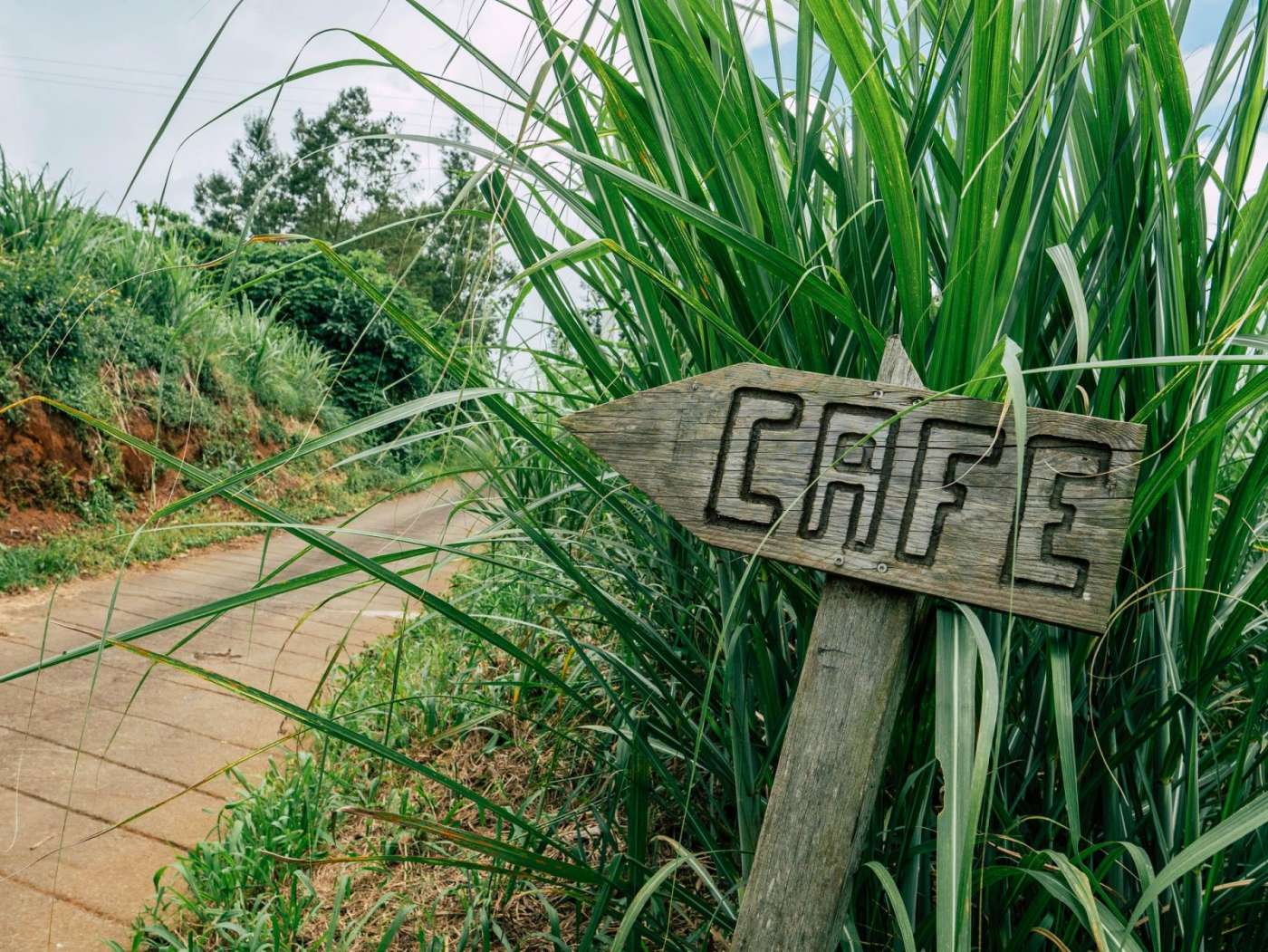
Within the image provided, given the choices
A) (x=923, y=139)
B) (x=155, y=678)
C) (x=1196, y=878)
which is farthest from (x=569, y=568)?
(x=155, y=678)

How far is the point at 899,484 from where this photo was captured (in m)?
0.83

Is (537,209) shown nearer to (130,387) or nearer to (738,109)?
(738,109)

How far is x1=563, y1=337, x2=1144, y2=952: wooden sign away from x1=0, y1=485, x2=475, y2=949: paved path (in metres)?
0.40

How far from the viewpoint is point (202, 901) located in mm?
1715

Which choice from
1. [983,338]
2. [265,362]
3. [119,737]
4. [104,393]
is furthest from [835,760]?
[265,362]

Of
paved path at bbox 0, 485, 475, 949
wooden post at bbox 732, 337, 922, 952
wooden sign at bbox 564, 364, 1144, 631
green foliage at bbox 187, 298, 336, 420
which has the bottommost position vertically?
paved path at bbox 0, 485, 475, 949

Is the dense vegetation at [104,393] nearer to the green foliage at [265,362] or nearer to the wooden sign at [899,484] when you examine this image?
the green foliage at [265,362]

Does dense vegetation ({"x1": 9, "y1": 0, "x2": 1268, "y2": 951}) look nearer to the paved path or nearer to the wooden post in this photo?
the wooden post

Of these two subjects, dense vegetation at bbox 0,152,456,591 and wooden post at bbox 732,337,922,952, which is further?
dense vegetation at bbox 0,152,456,591

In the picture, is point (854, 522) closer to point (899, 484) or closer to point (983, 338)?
point (899, 484)

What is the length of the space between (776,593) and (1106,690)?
15.6 inches

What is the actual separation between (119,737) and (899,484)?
2758 millimetres

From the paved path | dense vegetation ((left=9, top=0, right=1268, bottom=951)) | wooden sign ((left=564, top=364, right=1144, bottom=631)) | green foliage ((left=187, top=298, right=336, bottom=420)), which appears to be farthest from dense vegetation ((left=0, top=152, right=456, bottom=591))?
wooden sign ((left=564, top=364, right=1144, bottom=631))

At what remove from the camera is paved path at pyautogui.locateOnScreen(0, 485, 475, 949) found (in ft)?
5.89
